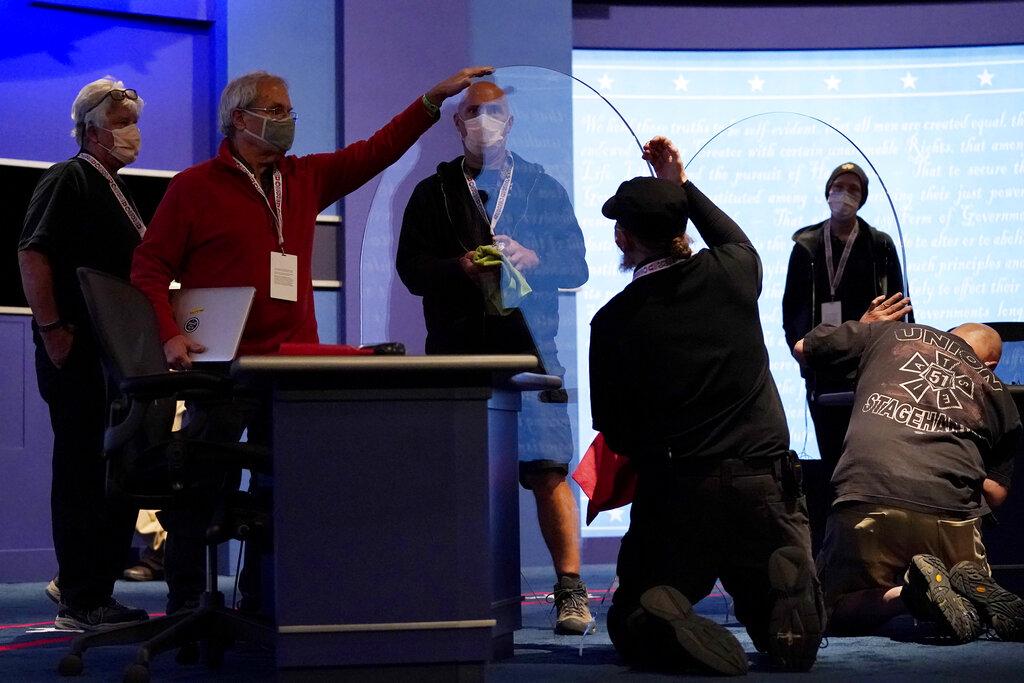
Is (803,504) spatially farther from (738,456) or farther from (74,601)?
(74,601)

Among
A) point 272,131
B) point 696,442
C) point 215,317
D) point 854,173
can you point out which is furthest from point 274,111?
point 854,173

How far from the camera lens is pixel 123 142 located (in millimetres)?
3871

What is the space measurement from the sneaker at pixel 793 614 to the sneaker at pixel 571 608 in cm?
76

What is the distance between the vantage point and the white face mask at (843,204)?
432 centimetres

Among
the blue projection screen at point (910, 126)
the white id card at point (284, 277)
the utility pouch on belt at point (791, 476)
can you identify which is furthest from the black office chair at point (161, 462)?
the blue projection screen at point (910, 126)

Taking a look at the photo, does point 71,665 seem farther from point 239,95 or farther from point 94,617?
point 239,95

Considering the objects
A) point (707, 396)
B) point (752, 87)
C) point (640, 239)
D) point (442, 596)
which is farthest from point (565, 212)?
point (752, 87)

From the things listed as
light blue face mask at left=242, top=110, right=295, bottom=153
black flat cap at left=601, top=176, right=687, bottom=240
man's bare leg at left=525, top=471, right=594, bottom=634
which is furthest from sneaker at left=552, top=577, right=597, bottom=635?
light blue face mask at left=242, top=110, right=295, bottom=153

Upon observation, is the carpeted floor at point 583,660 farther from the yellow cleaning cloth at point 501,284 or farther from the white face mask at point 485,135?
the white face mask at point 485,135

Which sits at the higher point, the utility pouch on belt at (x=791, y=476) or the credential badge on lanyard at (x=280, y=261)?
the credential badge on lanyard at (x=280, y=261)

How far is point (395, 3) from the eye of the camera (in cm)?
593

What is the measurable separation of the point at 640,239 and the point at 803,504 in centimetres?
72

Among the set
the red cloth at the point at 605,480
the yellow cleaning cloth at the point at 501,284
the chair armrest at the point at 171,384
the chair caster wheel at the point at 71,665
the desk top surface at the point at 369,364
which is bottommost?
the chair caster wheel at the point at 71,665

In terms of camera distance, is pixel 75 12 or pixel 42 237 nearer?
pixel 42 237
